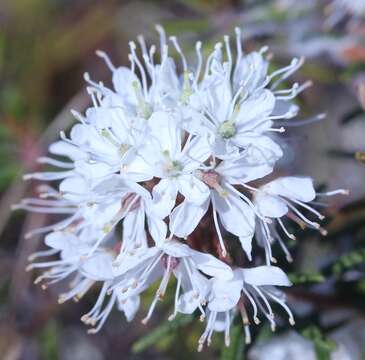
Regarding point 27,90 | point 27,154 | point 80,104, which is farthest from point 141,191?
point 27,90

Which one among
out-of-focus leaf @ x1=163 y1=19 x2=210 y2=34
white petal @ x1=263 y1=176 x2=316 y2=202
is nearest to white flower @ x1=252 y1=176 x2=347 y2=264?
white petal @ x1=263 y1=176 x2=316 y2=202

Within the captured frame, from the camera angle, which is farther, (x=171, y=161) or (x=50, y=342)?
(x=50, y=342)

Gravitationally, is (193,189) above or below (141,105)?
below

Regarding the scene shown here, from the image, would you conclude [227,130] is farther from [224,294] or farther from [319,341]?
[319,341]

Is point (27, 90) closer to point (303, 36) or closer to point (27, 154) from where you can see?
point (27, 154)

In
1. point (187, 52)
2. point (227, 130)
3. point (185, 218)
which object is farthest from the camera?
point (187, 52)

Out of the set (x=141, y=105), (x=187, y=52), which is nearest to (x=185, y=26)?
(x=187, y=52)

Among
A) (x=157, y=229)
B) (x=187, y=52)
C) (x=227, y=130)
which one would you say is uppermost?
(x=187, y=52)

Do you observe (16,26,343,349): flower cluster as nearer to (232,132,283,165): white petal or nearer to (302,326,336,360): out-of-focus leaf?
(232,132,283,165): white petal
